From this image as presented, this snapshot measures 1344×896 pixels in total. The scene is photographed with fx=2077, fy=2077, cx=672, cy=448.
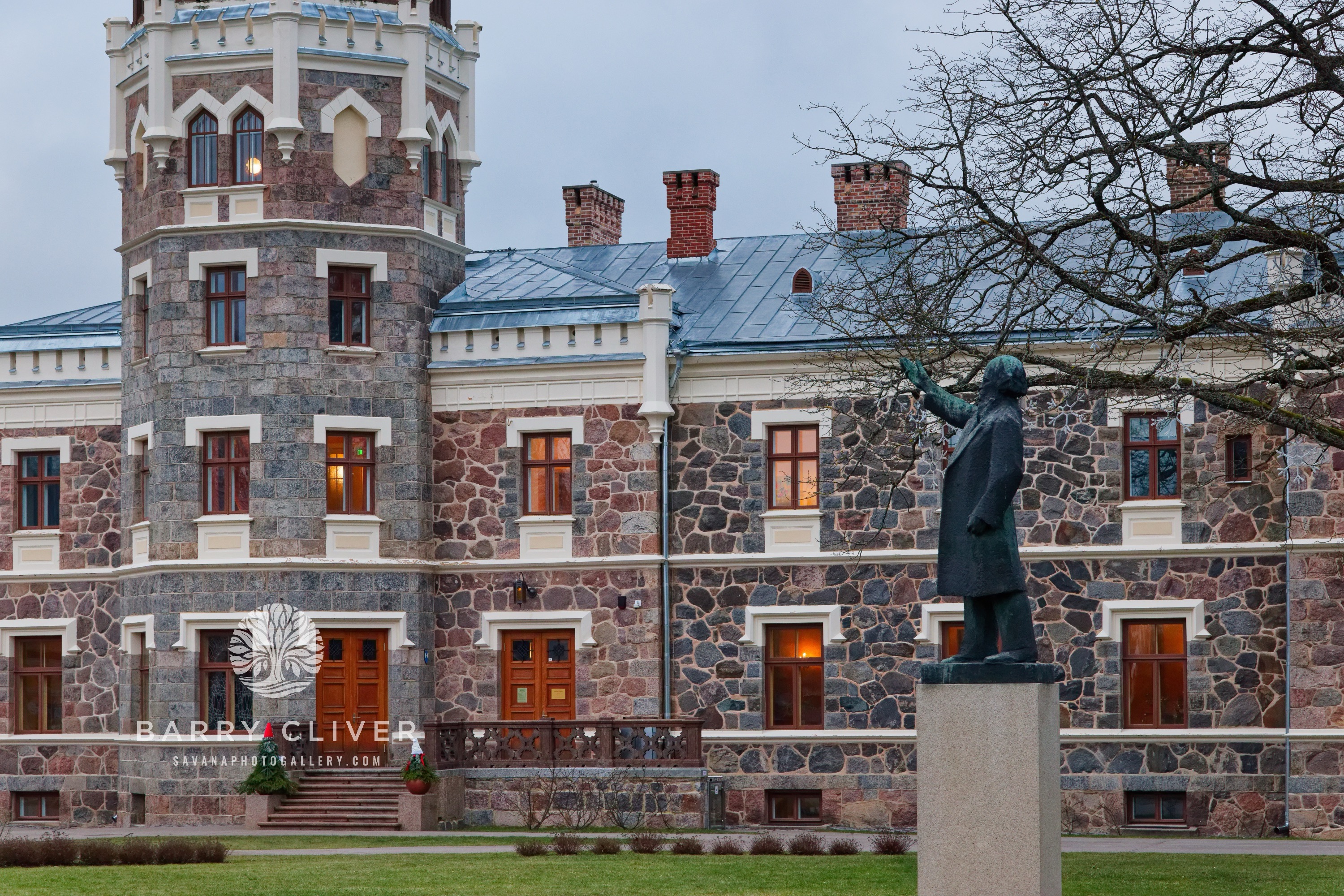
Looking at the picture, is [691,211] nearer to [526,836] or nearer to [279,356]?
[279,356]

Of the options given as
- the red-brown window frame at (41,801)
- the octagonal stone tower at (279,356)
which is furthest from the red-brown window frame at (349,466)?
the red-brown window frame at (41,801)

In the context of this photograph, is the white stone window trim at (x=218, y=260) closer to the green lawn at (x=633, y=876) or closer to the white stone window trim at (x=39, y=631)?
the white stone window trim at (x=39, y=631)

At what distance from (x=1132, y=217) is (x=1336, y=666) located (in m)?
11.1

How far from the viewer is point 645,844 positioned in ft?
73.7

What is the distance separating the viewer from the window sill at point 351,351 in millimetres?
30172

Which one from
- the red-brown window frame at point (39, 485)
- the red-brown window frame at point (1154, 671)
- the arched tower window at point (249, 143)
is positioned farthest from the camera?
the red-brown window frame at point (39, 485)

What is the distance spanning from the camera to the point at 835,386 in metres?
28.1

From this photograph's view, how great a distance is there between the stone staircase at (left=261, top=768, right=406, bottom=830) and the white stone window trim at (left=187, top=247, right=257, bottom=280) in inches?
289

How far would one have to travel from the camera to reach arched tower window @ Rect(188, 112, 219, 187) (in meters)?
30.5

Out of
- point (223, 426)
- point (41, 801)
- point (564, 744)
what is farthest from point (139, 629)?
point (564, 744)

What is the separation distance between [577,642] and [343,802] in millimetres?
4135

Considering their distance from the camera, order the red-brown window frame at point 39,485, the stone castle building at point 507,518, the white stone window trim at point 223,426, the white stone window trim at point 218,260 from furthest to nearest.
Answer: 1. the red-brown window frame at point 39,485
2. the white stone window trim at point 218,260
3. the white stone window trim at point 223,426
4. the stone castle building at point 507,518

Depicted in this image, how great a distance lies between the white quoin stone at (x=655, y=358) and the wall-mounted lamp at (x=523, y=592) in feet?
9.41

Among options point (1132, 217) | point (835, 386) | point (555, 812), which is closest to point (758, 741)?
point (555, 812)
